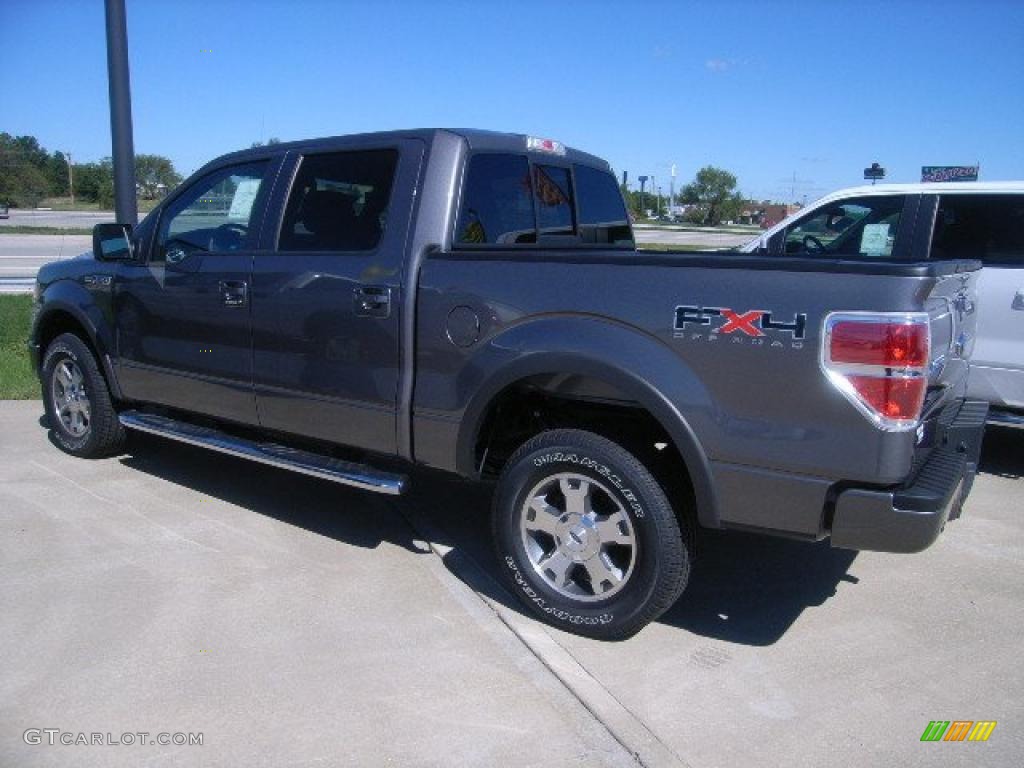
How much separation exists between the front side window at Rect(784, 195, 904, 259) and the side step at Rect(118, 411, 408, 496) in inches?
148

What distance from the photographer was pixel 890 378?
289 cm

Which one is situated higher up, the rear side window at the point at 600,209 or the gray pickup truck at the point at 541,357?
the rear side window at the point at 600,209

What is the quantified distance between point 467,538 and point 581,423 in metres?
1.25

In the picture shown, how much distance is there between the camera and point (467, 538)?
15.8 ft

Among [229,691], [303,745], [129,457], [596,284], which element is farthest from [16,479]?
[596,284]

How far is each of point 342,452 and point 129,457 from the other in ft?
7.86

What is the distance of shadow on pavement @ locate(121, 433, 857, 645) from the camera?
4.02 m

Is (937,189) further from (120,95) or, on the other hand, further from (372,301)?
(120,95)

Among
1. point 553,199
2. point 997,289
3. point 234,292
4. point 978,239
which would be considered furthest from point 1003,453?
point 234,292

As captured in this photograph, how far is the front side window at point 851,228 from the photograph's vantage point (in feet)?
20.8

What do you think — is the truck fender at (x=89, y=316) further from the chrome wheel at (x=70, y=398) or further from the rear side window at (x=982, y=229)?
the rear side window at (x=982, y=229)

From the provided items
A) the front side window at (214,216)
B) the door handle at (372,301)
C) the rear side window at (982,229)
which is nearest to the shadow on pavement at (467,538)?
the door handle at (372,301)

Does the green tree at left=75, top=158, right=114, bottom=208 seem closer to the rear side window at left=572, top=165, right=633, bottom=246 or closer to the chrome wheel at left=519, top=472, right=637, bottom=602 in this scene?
→ the rear side window at left=572, top=165, right=633, bottom=246

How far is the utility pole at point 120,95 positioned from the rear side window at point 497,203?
4.71m
